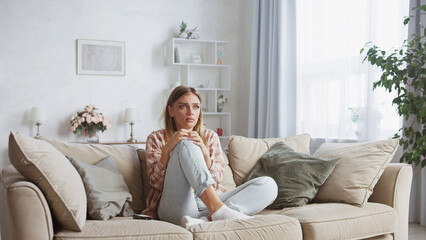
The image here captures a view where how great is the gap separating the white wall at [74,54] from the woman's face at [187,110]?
2.82 m

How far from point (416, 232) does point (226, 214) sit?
6.47 ft

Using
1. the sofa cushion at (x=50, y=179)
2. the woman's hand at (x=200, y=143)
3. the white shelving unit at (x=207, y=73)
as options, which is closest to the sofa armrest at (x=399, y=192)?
the woman's hand at (x=200, y=143)

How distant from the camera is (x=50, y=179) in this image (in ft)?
6.05

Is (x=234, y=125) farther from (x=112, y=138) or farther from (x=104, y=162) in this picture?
(x=104, y=162)

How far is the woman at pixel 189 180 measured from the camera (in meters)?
2.21

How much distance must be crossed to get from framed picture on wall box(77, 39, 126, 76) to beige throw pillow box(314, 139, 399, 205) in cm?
336

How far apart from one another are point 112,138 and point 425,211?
3.51m

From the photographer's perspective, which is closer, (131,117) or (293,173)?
(293,173)

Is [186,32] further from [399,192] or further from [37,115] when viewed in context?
[399,192]

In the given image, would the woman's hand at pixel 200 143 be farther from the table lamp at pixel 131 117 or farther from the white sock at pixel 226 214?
the table lamp at pixel 131 117

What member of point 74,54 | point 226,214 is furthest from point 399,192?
point 74,54

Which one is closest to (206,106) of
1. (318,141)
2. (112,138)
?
(112,138)

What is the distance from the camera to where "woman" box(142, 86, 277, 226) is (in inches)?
86.9

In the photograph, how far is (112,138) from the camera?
5309 mm
